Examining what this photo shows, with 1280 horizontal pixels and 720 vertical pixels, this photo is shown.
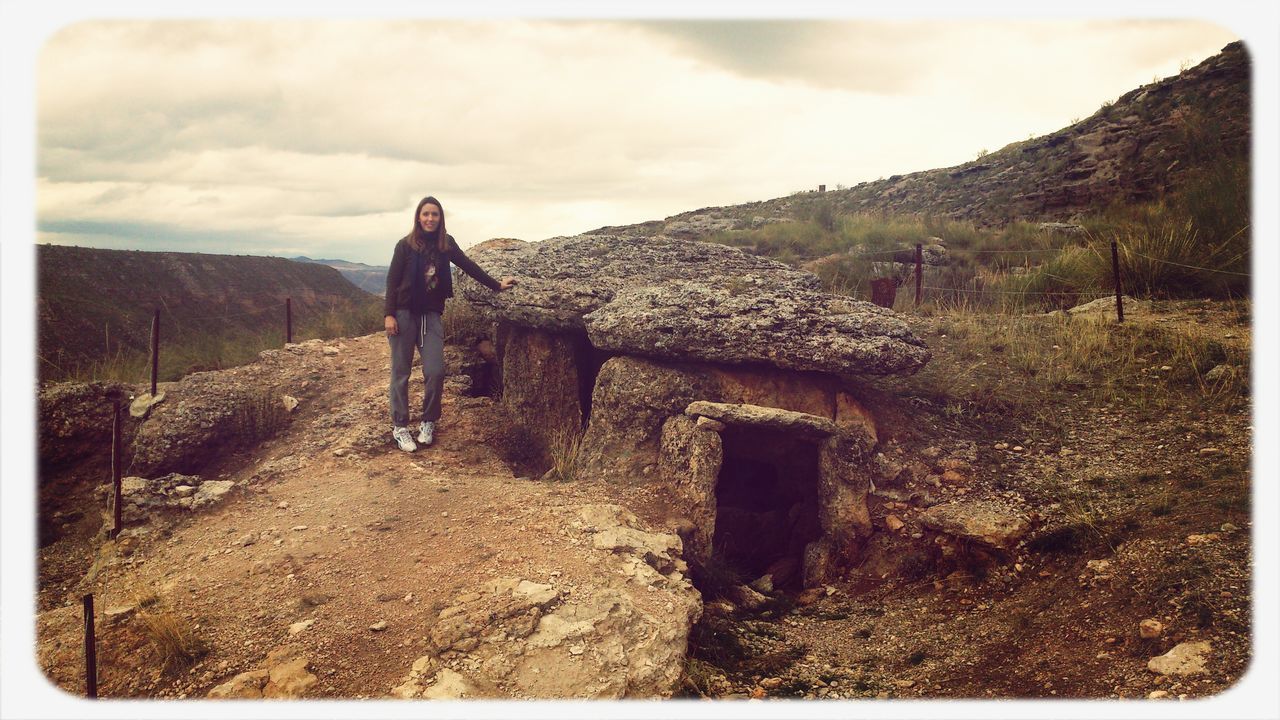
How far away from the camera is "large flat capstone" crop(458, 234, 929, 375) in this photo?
566cm

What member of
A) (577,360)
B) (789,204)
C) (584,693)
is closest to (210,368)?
(577,360)

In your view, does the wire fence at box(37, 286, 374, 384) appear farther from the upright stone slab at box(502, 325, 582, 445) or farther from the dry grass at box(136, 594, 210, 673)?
the dry grass at box(136, 594, 210, 673)

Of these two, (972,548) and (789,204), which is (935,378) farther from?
(789,204)

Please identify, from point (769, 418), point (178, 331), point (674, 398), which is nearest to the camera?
point (769, 418)

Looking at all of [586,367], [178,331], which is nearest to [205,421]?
[586,367]

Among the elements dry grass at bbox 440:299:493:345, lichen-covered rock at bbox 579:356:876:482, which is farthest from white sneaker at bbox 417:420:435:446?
dry grass at bbox 440:299:493:345

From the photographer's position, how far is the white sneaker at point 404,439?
616 cm

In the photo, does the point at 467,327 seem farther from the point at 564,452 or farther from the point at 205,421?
the point at 205,421

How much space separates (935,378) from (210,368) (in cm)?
839

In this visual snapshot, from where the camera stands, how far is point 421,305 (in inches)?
239

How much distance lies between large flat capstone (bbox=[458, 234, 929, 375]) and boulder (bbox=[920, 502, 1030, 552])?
119 centimetres

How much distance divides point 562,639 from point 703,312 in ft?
10.2

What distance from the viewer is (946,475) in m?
5.45

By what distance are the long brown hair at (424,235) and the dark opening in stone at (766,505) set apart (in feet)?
9.83
